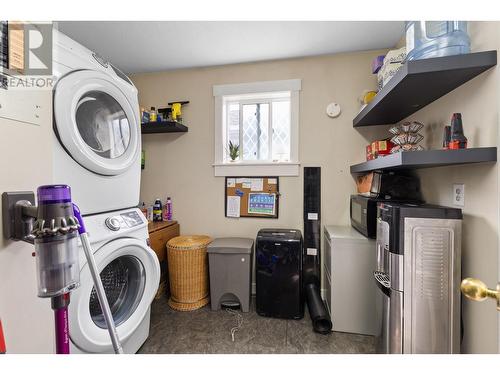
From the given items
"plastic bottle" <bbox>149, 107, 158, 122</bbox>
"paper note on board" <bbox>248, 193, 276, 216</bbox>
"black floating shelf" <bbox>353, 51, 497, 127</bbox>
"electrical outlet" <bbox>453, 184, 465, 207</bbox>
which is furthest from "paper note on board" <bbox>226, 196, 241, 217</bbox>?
"electrical outlet" <bbox>453, 184, 465, 207</bbox>

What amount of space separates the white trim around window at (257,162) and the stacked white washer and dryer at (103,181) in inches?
41.0

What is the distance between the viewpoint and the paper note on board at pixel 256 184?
7.33 feet

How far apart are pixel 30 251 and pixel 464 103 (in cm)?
192

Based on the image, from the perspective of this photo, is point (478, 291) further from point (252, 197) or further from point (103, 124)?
point (252, 197)

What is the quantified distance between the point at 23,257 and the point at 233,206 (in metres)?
1.75

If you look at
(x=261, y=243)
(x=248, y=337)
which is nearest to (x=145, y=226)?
(x=261, y=243)

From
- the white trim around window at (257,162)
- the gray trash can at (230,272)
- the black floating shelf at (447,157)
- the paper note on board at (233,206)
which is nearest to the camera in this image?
the black floating shelf at (447,157)

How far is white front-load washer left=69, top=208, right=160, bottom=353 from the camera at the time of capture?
37.1 inches

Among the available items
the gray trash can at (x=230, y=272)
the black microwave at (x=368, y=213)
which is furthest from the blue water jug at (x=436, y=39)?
the gray trash can at (x=230, y=272)

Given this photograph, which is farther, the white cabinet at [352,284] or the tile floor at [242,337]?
the white cabinet at [352,284]

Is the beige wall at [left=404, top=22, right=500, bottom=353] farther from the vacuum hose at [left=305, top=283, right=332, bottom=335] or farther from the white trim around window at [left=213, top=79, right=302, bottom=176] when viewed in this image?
the white trim around window at [left=213, top=79, right=302, bottom=176]

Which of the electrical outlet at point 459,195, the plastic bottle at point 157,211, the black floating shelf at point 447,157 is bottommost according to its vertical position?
the plastic bottle at point 157,211

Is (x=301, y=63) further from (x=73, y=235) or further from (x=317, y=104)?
(x=73, y=235)

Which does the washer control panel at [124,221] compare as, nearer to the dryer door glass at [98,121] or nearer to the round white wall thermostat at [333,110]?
the dryer door glass at [98,121]
